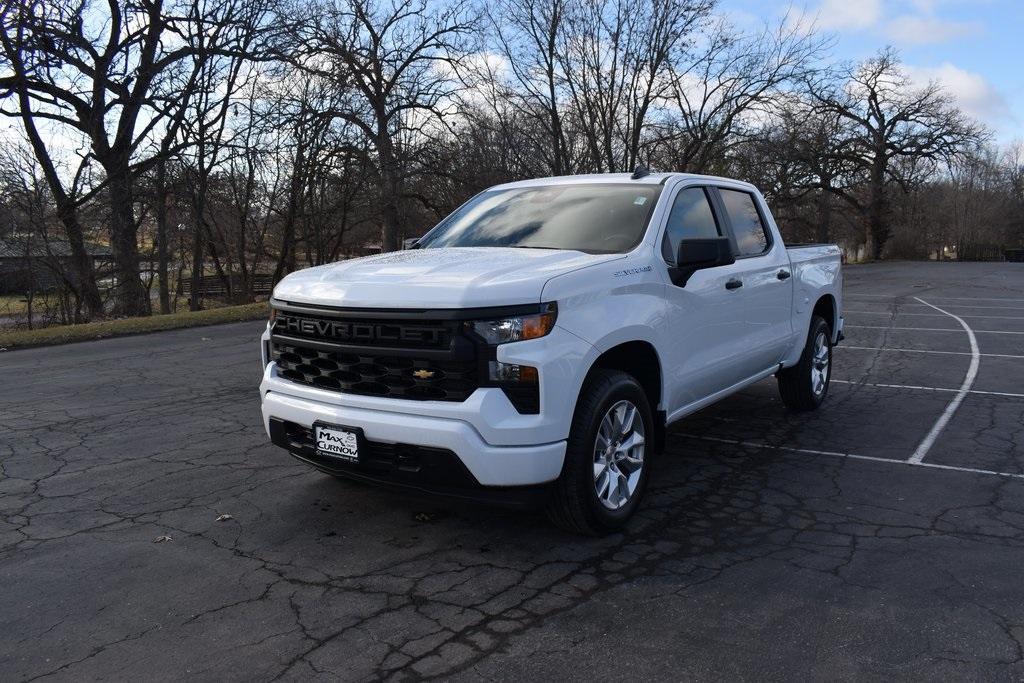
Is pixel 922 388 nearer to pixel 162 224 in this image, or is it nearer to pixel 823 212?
pixel 162 224

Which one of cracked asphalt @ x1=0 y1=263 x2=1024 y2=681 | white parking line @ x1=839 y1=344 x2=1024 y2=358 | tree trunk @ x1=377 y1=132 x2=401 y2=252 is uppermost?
tree trunk @ x1=377 y1=132 x2=401 y2=252

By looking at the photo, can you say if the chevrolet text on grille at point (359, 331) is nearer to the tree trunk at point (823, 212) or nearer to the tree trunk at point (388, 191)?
the tree trunk at point (388, 191)

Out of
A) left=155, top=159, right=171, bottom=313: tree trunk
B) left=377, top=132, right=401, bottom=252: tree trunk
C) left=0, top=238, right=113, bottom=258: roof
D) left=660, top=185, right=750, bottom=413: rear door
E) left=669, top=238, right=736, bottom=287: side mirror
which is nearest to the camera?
left=669, top=238, right=736, bottom=287: side mirror

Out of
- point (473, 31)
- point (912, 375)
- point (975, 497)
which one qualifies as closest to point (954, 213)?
point (473, 31)

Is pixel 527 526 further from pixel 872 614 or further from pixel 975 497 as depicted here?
pixel 975 497

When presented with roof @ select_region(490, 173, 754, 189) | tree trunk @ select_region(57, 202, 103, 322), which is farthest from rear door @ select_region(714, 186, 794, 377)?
tree trunk @ select_region(57, 202, 103, 322)

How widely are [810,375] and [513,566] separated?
13.7ft

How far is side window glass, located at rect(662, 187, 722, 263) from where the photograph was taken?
4.91m

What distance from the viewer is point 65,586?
3.65 metres

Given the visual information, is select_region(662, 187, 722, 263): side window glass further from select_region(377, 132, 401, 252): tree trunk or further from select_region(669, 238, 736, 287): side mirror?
select_region(377, 132, 401, 252): tree trunk

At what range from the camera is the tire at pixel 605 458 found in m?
3.89

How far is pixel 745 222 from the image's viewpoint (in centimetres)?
612

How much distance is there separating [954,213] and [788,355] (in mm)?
73475

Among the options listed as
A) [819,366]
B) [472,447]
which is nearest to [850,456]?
[819,366]
